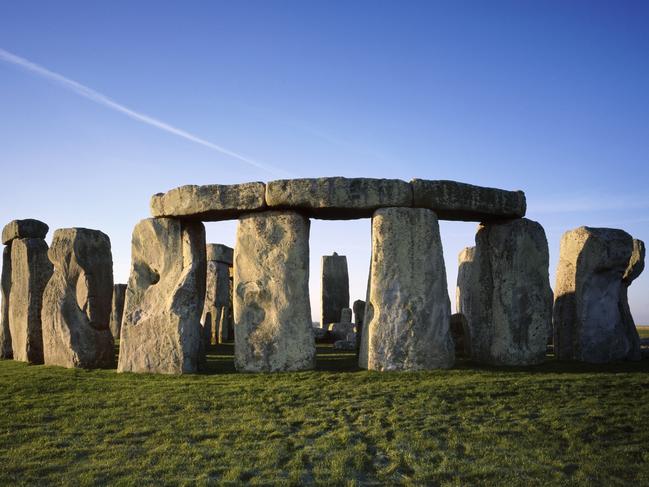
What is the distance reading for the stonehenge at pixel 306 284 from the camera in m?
8.40

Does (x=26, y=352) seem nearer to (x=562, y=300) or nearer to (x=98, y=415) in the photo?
(x=98, y=415)

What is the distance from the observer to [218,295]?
15.6 metres

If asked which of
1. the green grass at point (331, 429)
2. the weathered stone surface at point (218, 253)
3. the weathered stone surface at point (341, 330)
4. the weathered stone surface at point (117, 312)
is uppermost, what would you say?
the weathered stone surface at point (218, 253)

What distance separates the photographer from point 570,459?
4.60 m

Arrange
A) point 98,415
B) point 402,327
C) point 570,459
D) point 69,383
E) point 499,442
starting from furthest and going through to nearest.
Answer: point 402,327 → point 69,383 → point 98,415 → point 499,442 → point 570,459

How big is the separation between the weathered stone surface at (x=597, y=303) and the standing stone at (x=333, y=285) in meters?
8.60

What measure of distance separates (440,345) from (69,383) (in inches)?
194

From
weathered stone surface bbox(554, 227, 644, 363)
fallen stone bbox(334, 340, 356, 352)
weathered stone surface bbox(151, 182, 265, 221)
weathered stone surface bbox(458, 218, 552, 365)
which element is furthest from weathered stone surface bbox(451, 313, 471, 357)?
weathered stone surface bbox(151, 182, 265, 221)

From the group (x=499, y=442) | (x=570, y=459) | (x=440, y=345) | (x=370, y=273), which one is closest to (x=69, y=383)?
(x=370, y=273)

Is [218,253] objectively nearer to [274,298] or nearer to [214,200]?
[214,200]

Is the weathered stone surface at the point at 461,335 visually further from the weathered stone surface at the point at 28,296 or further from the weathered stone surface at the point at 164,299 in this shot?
the weathered stone surface at the point at 28,296

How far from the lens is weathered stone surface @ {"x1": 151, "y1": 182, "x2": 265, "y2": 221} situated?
859 cm

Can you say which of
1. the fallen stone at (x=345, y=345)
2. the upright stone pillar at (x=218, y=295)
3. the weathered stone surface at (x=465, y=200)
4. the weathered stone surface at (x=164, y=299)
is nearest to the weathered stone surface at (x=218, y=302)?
the upright stone pillar at (x=218, y=295)

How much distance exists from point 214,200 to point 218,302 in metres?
7.28
